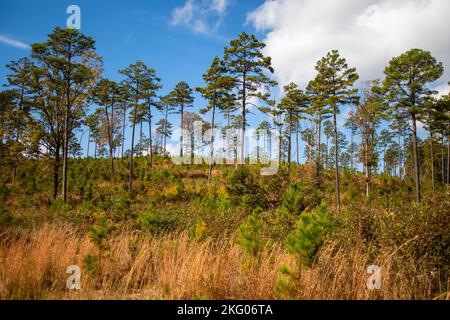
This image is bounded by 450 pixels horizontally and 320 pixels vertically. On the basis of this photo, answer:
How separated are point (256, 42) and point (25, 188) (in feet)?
69.8

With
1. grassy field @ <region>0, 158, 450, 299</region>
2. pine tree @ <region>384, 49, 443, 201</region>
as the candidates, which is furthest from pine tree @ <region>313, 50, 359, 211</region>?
grassy field @ <region>0, 158, 450, 299</region>

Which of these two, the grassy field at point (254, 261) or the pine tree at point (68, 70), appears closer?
the grassy field at point (254, 261)

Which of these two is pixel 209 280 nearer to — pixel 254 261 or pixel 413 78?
pixel 254 261

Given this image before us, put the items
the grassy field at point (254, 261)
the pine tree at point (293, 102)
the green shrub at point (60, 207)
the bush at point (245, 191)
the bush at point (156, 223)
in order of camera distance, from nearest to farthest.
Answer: the grassy field at point (254, 261)
the bush at point (156, 223)
the bush at point (245, 191)
the green shrub at point (60, 207)
the pine tree at point (293, 102)

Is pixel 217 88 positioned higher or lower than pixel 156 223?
higher

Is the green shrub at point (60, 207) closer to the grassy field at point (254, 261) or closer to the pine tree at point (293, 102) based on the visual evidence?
the grassy field at point (254, 261)

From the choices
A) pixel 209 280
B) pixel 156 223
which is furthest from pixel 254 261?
pixel 156 223

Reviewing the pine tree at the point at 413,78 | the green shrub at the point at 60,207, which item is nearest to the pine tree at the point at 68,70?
the green shrub at the point at 60,207

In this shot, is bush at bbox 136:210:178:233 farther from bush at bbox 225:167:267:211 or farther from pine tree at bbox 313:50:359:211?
pine tree at bbox 313:50:359:211

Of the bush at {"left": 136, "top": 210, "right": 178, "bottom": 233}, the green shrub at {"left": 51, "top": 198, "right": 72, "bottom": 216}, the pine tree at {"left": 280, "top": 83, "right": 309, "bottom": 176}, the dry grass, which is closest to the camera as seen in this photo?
the dry grass

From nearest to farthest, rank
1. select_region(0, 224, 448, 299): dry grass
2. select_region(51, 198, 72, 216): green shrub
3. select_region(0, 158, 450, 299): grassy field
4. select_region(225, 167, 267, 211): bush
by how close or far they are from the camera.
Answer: select_region(0, 224, 448, 299): dry grass, select_region(0, 158, 450, 299): grassy field, select_region(225, 167, 267, 211): bush, select_region(51, 198, 72, 216): green shrub

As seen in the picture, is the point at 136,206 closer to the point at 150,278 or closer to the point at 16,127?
the point at 16,127

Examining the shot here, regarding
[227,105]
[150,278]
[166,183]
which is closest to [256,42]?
[227,105]
